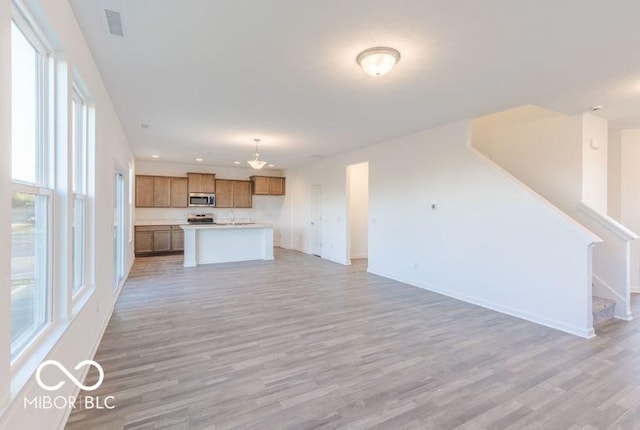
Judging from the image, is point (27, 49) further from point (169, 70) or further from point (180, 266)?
point (180, 266)

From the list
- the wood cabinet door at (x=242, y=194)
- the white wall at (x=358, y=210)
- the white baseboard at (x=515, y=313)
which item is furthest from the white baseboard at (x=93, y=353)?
the white wall at (x=358, y=210)

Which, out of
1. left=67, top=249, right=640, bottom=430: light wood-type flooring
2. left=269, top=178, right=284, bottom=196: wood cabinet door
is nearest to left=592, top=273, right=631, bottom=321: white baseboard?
left=67, top=249, right=640, bottom=430: light wood-type flooring

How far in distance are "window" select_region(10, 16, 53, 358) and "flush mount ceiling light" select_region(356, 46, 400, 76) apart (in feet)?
7.30

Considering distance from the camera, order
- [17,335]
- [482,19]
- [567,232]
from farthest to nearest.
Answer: [567,232] < [482,19] < [17,335]

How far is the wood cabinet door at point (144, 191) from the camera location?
874 centimetres

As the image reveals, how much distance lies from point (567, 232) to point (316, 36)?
3.55 m

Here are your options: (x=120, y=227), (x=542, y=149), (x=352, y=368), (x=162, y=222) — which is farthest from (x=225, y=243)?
(x=542, y=149)

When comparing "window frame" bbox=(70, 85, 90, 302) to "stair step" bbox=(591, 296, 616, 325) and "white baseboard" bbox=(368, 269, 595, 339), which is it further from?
"stair step" bbox=(591, 296, 616, 325)

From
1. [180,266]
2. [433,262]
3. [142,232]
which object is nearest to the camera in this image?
[433,262]

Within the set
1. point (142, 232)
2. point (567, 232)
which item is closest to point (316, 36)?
point (567, 232)

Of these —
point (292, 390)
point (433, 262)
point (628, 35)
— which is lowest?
point (292, 390)

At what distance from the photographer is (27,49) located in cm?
174

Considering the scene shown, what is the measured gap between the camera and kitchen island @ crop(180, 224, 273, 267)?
7270 mm

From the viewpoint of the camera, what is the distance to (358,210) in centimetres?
888
